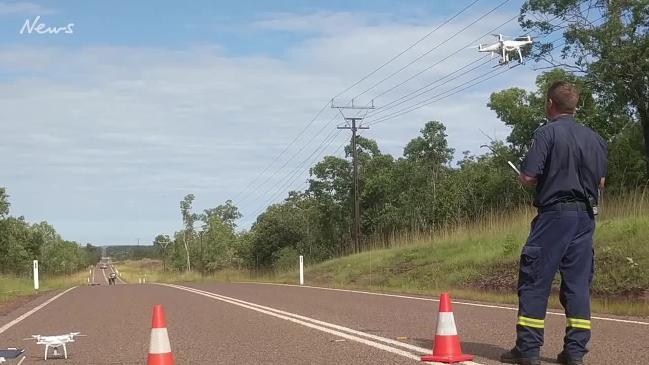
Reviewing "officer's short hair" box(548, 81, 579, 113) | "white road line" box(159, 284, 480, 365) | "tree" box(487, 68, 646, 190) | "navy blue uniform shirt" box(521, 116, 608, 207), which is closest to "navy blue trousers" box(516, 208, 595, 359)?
"navy blue uniform shirt" box(521, 116, 608, 207)

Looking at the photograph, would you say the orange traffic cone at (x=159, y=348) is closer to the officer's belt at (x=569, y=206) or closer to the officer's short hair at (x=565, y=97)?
the officer's belt at (x=569, y=206)

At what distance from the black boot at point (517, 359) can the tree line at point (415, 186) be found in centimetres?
2551

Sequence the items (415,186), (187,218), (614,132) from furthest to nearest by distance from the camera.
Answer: (187,218), (415,186), (614,132)

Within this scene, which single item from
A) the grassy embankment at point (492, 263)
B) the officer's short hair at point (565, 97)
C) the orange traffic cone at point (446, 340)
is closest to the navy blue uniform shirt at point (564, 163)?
→ the officer's short hair at point (565, 97)

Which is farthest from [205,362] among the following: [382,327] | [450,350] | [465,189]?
[465,189]

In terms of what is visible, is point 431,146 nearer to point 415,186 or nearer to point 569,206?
point 415,186

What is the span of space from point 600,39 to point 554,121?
2466cm

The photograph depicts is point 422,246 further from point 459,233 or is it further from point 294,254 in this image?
point 294,254

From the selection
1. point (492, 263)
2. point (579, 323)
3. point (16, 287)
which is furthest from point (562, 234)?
point (16, 287)

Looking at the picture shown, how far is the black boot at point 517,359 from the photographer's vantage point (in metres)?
5.71

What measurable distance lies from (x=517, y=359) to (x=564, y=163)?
1.60 m

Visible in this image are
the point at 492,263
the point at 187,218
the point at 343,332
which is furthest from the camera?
the point at 187,218

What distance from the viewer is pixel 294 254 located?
5509cm

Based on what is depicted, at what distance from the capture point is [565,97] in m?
5.96
